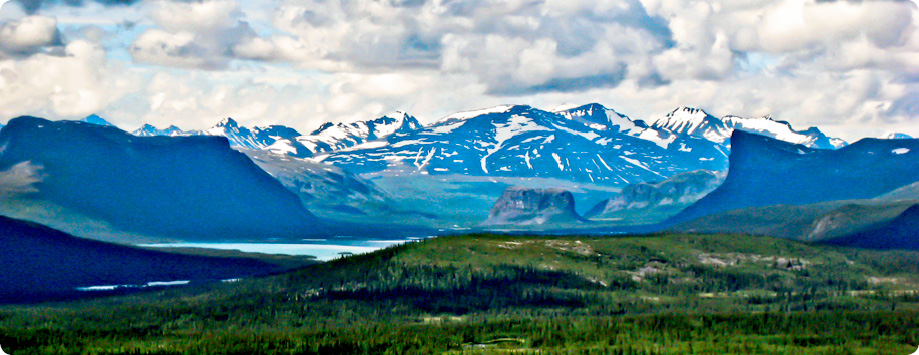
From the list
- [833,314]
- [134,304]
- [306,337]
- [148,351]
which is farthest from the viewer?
[134,304]

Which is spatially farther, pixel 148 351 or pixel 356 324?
pixel 356 324

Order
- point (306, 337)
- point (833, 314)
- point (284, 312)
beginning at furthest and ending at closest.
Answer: point (284, 312) < point (833, 314) < point (306, 337)

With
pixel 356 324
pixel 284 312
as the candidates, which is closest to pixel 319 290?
pixel 284 312

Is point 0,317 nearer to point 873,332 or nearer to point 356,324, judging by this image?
point 356,324

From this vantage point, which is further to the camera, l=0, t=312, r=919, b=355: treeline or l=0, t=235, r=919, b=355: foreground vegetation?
l=0, t=235, r=919, b=355: foreground vegetation

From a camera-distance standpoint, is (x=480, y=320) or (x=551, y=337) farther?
(x=480, y=320)

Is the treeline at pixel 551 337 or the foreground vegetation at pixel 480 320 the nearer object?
the treeline at pixel 551 337

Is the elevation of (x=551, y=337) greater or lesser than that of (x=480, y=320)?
lesser

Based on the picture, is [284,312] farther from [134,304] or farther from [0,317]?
[0,317]

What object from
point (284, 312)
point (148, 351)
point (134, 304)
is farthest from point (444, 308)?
point (148, 351)
